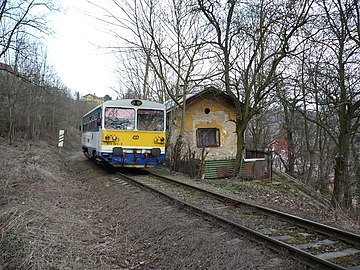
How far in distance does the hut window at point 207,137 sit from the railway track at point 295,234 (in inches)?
493

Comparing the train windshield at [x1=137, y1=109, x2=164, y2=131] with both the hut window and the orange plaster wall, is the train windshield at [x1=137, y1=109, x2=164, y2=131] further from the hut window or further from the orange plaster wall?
the hut window

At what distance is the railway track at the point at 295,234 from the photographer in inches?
164

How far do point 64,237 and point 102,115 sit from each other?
8149 mm

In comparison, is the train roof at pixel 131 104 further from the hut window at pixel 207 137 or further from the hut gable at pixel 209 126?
the hut window at pixel 207 137

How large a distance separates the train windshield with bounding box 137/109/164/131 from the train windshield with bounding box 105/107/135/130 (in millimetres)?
296

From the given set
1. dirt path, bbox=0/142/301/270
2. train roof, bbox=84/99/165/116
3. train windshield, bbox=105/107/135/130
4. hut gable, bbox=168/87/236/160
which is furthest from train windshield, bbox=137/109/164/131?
hut gable, bbox=168/87/236/160

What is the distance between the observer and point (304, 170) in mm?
24781

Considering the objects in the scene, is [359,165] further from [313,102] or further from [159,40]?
[159,40]

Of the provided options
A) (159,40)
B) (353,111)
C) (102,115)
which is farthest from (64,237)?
(353,111)

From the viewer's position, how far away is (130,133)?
13.2 meters

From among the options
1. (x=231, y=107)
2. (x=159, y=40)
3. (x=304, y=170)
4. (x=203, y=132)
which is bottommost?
(x=304, y=170)

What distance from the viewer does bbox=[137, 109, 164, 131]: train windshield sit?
1348 centimetres

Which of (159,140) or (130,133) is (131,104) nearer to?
(130,133)

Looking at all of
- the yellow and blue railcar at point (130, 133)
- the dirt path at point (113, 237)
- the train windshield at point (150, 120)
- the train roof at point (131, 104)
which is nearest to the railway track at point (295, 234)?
the dirt path at point (113, 237)
